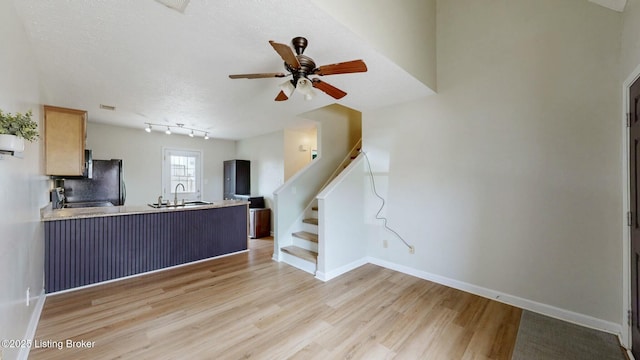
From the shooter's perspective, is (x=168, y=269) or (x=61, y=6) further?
(x=168, y=269)

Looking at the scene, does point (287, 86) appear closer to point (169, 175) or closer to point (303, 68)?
point (303, 68)

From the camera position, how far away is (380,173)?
3723mm

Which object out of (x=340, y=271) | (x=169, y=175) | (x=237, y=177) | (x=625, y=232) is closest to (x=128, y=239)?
(x=340, y=271)

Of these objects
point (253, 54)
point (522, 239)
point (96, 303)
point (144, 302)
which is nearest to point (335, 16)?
point (253, 54)

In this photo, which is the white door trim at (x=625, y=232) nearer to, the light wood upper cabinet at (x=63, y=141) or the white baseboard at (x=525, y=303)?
the white baseboard at (x=525, y=303)

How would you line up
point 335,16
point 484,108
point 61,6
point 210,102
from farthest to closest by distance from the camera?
point 210,102
point 484,108
point 335,16
point 61,6

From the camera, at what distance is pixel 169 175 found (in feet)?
19.8

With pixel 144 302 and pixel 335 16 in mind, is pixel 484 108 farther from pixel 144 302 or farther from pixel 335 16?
pixel 144 302

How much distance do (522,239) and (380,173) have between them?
1.81m

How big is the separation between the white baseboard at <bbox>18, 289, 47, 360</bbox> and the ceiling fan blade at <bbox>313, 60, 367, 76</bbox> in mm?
2962

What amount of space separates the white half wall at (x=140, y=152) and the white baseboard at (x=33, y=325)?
3287 mm

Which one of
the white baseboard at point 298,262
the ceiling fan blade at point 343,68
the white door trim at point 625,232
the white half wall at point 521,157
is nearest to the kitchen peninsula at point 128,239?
the white baseboard at point 298,262

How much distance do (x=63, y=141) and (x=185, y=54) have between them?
6.57 feet

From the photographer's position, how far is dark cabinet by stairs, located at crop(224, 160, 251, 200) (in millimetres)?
6363
